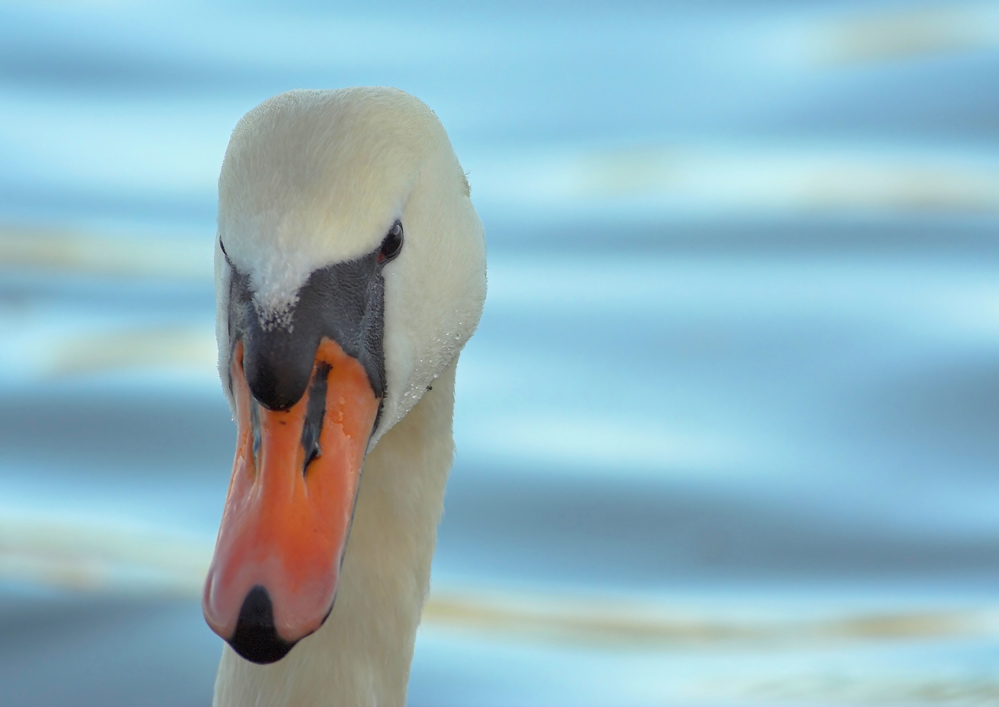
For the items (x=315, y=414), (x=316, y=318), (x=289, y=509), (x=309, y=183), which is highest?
(x=309, y=183)

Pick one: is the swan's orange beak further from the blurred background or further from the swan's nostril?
the blurred background

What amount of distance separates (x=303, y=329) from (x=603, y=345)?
2654 millimetres

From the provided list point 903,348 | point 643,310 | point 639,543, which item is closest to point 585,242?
point 643,310

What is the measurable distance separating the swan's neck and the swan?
0.04ft

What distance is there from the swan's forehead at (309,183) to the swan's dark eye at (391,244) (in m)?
0.02

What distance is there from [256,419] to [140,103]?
3931 mm

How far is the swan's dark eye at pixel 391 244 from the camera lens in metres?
2.38

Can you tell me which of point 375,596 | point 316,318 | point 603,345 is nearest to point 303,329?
point 316,318

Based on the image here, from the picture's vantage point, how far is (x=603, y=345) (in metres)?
4.79

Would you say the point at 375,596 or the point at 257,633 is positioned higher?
the point at 375,596

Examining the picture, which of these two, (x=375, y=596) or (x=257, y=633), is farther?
(x=375, y=596)

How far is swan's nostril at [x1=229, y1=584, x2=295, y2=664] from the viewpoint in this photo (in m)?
2.04

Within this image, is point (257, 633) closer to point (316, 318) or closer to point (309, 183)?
point (316, 318)

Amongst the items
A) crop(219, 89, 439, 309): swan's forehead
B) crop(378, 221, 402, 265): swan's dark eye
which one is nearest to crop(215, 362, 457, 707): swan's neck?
crop(378, 221, 402, 265): swan's dark eye
